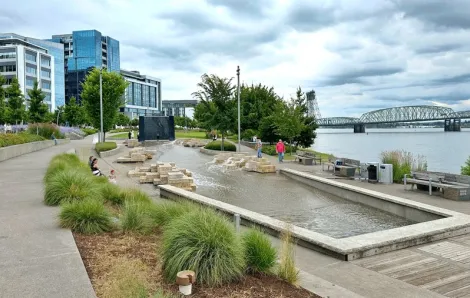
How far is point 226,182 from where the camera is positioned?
57.6ft

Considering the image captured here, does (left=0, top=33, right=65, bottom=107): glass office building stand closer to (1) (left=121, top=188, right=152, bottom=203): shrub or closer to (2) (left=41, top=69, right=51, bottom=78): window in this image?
(2) (left=41, top=69, right=51, bottom=78): window

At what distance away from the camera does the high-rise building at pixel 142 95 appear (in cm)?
16262

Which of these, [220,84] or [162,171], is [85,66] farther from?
[162,171]

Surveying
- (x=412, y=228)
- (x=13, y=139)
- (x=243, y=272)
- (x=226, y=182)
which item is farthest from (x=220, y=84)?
(x=243, y=272)

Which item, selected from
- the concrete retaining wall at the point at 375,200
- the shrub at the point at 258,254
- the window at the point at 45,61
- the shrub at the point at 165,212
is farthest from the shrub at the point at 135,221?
the window at the point at 45,61

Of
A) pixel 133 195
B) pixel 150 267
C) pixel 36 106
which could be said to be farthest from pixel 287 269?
pixel 36 106

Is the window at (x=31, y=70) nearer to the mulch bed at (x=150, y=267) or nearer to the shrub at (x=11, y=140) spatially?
the shrub at (x=11, y=140)

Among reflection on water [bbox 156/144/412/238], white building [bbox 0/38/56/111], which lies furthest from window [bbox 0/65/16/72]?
reflection on water [bbox 156/144/412/238]

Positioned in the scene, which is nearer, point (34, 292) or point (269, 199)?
point (34, 292)

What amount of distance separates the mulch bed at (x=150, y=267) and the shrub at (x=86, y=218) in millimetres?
228

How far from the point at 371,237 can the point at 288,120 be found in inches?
1049

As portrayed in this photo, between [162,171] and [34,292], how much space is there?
1252 cm

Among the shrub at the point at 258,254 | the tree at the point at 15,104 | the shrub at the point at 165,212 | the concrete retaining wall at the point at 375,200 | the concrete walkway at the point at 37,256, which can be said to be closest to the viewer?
the concrete walkway at the point at 37,256

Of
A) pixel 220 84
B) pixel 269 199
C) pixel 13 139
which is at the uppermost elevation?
pixel 220 84
